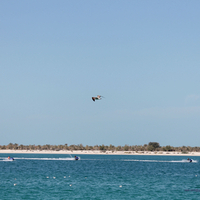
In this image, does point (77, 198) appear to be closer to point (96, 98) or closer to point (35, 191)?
point (35, 191)

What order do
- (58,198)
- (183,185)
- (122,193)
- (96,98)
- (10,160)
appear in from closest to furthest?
(96,98) < (58,198) < (122,193) < (183,185) < (10,160)

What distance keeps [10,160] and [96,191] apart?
106042mm

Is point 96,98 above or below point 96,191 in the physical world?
above

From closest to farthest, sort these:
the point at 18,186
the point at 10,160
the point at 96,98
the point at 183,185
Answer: the point at 96,98 < the point at 18,186 < the point at 183,185 < the point at 10,160

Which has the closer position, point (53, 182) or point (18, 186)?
point (18, 186)

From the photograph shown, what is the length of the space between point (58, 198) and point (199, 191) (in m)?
23.1

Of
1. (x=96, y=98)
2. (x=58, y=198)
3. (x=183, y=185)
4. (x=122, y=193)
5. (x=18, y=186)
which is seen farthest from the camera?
(x=183, y=185)

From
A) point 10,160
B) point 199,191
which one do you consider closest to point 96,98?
point 199,191

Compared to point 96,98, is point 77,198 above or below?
below

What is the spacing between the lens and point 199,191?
202ft

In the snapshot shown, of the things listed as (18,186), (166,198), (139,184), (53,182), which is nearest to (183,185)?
(139,184)

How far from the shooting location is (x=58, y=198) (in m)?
Answer: 54.1

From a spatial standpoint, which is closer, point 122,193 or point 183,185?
point 122,193

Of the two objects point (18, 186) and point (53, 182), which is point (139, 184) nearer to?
point (53, 182)
